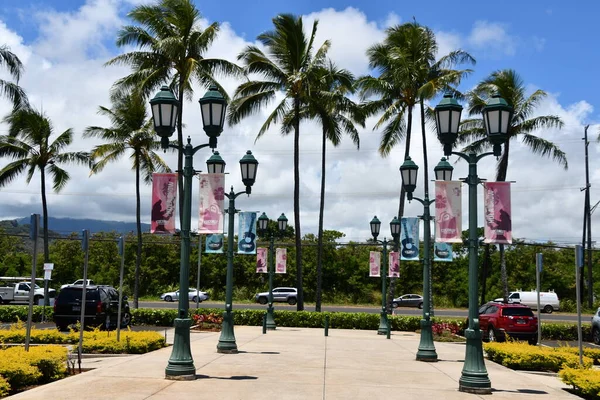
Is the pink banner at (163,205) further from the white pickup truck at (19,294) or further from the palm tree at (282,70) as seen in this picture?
the white pickup truck at (19,294)

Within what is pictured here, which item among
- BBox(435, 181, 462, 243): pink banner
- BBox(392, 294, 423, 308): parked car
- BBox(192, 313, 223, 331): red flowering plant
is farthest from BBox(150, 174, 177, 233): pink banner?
BBox(392, 294, 423, 308): parked car

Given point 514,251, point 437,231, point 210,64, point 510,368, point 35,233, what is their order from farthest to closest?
point 514,251
point 210,64
point 510,368
point 437,231
point 35,233

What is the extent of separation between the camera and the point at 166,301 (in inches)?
2010

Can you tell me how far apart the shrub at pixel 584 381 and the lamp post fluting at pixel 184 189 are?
6942 mm

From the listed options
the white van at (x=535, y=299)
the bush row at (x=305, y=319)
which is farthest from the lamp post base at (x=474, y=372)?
the white van at (x=535, y=299)

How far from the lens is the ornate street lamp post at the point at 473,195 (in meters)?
10.7

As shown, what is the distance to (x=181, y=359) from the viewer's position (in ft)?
36.5

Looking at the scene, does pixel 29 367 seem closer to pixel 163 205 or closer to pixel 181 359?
pixel 181 359

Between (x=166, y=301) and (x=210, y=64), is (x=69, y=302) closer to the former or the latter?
(x=210, y=64)

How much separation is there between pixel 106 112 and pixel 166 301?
857 inches

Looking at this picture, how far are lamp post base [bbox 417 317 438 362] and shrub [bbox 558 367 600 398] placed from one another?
4.44m

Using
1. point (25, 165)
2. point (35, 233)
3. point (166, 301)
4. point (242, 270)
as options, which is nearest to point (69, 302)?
point (35, 233)

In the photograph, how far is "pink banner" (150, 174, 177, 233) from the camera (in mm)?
11750

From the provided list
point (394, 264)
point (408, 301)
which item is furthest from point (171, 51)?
point (408, 301)
